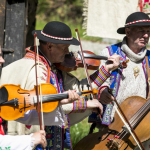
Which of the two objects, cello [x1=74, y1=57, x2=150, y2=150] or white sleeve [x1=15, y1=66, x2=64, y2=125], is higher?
white sleeve [x1=15, y1=66, x2=64, y2=125]

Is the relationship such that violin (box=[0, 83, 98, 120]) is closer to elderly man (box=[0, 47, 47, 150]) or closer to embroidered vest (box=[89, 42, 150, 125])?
elderly man (box=[0, 47, 47, 150])

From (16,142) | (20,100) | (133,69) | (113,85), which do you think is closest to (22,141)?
(16,142)

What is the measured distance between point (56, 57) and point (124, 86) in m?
1.09

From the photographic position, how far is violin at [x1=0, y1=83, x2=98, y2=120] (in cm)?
209

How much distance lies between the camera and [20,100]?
211cm

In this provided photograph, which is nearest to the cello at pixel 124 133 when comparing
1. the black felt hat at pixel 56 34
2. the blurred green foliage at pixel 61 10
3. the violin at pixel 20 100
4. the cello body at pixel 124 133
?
the cello body at pixel 124 133

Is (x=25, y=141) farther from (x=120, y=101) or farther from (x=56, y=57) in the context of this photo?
(x=120, y=101)

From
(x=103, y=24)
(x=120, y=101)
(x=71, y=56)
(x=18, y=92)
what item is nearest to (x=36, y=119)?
(x=18, y=92)

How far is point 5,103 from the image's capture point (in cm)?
207

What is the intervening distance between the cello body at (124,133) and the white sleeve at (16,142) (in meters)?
0.91

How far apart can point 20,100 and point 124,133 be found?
1205 millimetres

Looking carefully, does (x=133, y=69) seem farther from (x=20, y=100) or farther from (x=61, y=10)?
(x=61, y=10)

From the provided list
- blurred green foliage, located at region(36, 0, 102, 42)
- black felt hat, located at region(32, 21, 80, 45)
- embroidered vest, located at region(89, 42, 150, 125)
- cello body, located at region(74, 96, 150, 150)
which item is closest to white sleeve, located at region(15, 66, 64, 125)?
black felt hat, located at region(32, 21, 80, 45)

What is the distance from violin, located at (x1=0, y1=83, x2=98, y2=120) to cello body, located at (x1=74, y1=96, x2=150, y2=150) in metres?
0.82
